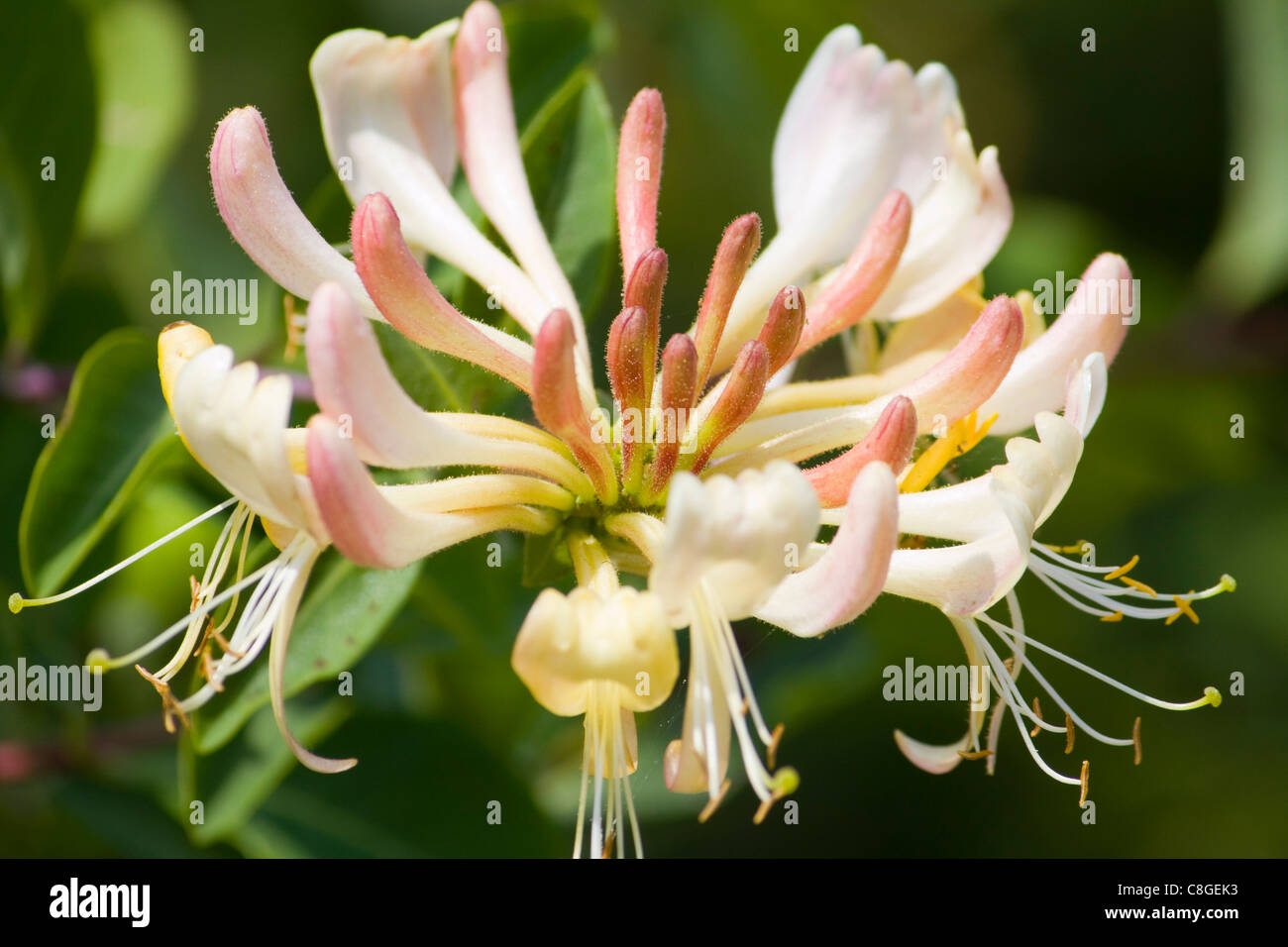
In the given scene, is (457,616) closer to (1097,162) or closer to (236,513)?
(236,513)

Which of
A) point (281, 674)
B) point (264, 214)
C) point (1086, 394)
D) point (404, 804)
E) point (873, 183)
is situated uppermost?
point (873, 183)

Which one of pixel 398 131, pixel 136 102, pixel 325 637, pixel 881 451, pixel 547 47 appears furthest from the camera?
pixel 136 102

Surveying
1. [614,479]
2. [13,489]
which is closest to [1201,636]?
[614,479]

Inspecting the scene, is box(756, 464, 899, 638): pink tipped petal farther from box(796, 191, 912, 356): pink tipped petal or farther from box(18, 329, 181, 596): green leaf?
box(18, 329, 181, 596): green leaf

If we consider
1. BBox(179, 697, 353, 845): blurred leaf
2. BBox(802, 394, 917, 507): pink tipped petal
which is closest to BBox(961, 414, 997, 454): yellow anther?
BBox(802, 394, 917, 507): pink tipped petal

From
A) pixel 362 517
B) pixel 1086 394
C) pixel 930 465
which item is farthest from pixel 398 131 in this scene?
pixel 1086 394

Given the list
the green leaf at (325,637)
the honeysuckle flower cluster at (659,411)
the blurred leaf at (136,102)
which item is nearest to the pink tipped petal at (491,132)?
the honeysuckle flower cluster at (659,411)

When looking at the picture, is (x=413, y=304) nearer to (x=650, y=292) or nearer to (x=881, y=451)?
(x=650, y=292)
